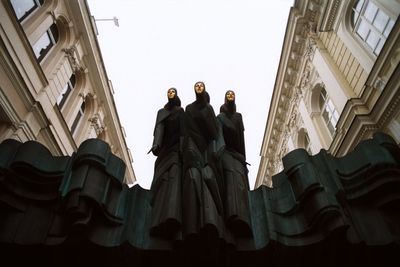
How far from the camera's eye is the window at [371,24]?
1114 cm

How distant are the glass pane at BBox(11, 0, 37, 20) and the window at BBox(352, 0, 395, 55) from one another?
1324 cm

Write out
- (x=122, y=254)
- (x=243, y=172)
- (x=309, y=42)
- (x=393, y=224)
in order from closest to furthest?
(x=122, y=254) → (x=393, y=224) → (x=243, y=172) → (x=309, y=42)

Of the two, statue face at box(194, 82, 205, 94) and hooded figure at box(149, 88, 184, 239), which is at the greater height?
statue face at box(194, 82, 205, 94)

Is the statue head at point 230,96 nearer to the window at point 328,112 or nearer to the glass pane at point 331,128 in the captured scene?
the window at point 328,112

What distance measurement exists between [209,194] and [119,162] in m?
1.31

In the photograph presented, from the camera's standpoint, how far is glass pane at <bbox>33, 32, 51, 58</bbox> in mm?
13281

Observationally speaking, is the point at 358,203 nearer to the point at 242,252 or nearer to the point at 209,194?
the point at 242,252

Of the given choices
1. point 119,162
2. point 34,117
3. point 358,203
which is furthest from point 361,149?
point 34,117

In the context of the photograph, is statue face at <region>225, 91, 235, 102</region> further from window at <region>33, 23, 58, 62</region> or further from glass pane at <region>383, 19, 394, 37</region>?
window at <region>33, 23, 58, 62</region>

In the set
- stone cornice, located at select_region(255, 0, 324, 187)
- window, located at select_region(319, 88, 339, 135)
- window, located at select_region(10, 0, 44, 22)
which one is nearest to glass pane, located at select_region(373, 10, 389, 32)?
window, located at select_region(319, 88, 339, 135)

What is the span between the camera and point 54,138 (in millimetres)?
12828

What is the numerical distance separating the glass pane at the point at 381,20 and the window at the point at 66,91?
44.2ft

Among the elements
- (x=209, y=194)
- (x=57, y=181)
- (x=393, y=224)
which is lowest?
(x=393, y=224)

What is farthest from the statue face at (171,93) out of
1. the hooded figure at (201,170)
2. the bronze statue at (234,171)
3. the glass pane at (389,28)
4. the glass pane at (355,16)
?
the glass pane at (355,16)
